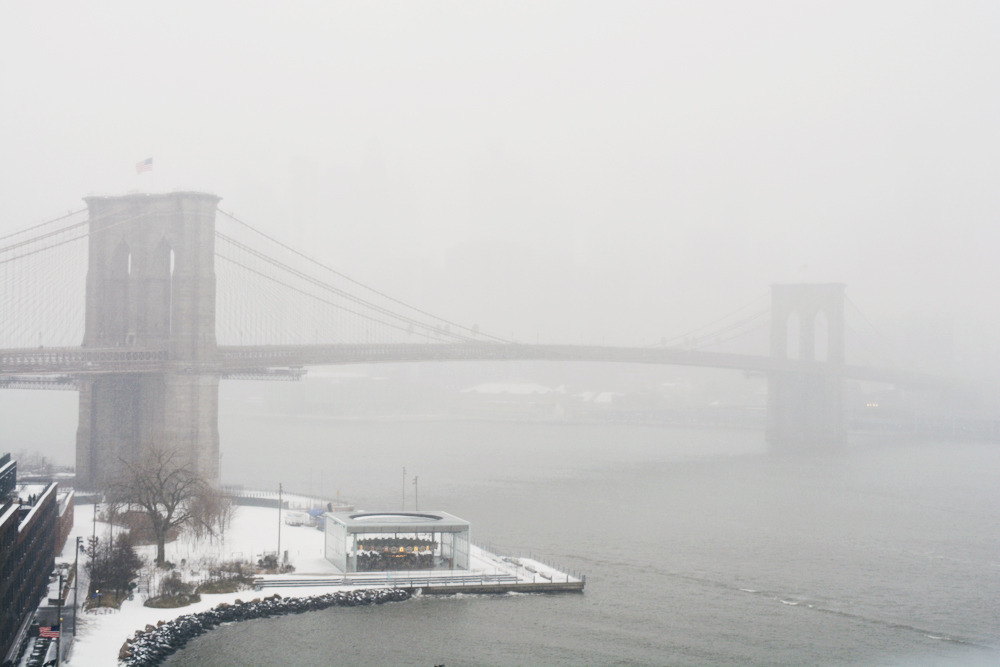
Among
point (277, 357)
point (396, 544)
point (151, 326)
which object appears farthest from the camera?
point (277, 357)

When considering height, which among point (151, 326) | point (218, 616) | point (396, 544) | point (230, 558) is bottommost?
point (218, 616)

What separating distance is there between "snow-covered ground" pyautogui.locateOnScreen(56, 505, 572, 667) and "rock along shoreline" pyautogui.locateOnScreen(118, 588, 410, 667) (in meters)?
0.26

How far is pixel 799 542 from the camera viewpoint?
29.3 meters

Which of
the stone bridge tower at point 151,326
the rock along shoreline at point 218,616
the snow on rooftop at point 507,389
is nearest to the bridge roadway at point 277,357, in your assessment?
the stone bridge tower at point 151,326

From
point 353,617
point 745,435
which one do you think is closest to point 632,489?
point 353,617

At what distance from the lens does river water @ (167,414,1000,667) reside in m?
19.0

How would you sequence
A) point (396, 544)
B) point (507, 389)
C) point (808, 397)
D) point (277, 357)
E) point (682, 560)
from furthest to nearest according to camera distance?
point (507, 389) < point (808, 397) < point (277, 357) < point (682, 560) < point (396, 544)

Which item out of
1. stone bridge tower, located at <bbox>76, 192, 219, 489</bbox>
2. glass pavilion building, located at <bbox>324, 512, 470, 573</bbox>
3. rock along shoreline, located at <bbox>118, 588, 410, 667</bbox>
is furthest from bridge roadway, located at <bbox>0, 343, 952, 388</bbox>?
rock along shoreline, located at <bbox>118, 588, 410, 667</bbox>

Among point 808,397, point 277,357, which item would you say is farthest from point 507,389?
point 277,357

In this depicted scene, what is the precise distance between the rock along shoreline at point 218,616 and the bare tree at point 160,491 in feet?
13.2

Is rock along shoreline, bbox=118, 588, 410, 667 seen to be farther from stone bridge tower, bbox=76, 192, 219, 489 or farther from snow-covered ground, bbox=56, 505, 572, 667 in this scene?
stone bridge tower, bbox=76, 192, 219, 489

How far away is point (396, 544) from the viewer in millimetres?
24062

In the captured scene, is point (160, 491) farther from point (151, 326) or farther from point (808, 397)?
point (808, 397)

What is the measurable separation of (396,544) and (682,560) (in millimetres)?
7004
